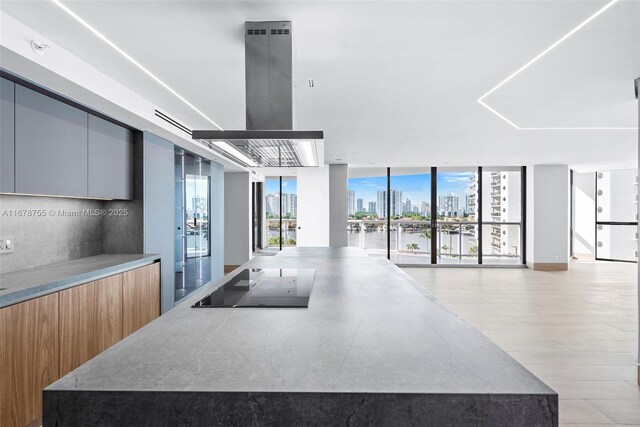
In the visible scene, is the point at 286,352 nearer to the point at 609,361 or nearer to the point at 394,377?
the point at 394,377

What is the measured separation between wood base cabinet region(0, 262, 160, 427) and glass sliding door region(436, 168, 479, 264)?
7.52 m

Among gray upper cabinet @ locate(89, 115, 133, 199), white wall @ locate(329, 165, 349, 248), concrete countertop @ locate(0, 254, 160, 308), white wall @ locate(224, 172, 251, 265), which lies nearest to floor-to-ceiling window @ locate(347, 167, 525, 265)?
white wall @ locate(329, 165, 349, 248)

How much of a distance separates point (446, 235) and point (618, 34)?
7.08 m

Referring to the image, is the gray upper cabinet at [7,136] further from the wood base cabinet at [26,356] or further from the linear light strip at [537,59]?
the linear light strip at [537,59]

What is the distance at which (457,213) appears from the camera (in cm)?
892

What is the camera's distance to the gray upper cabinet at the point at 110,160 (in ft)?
10.3

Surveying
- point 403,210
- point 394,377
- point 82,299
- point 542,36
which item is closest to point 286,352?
point 394,377

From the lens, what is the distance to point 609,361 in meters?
3.19

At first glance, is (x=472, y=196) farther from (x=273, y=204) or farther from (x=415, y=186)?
(x=273, y=204)

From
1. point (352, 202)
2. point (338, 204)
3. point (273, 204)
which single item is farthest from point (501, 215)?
point (273, 204)

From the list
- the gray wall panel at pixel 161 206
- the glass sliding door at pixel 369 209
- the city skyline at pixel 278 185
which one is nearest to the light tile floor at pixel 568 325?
the glass sliding door at pixel 369 209

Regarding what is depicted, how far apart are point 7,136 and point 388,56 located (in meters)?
2.61

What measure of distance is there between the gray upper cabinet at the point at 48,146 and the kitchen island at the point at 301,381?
197cm

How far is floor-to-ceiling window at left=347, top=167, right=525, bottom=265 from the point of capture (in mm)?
8812
